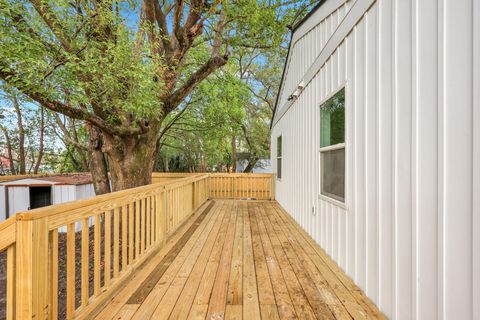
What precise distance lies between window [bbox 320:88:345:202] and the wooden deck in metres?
0.91

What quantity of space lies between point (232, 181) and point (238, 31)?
196 inches

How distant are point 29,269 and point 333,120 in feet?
10.3

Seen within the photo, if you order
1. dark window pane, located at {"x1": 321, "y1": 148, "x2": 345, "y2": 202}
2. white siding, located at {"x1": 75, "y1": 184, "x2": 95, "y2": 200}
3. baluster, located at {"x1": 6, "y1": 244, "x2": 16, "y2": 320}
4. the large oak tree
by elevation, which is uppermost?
the large oak tree

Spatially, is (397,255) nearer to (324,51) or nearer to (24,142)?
(324,51)

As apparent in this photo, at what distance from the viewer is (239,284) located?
7.40 feet

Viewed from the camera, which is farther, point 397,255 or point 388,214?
point 388,214

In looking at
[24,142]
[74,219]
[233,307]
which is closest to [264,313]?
[233,307]

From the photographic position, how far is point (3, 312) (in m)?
2.82

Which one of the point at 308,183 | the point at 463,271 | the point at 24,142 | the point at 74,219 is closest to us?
the point at 463,271

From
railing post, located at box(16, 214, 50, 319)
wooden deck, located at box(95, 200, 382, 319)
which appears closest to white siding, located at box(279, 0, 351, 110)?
wooden deck, located at box(95, 200, 382, 319)

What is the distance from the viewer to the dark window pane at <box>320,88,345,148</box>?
2.70 metres

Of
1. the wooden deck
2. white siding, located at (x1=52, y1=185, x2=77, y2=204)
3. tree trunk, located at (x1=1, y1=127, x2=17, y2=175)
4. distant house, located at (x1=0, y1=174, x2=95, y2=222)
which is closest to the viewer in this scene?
the wooden deck

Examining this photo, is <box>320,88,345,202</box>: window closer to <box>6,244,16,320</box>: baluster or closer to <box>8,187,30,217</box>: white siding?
<box>6,244,16,320</box>: baluster

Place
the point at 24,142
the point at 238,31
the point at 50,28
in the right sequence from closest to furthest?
the point at 50,28, the point at 238,31, the point at 24,142
